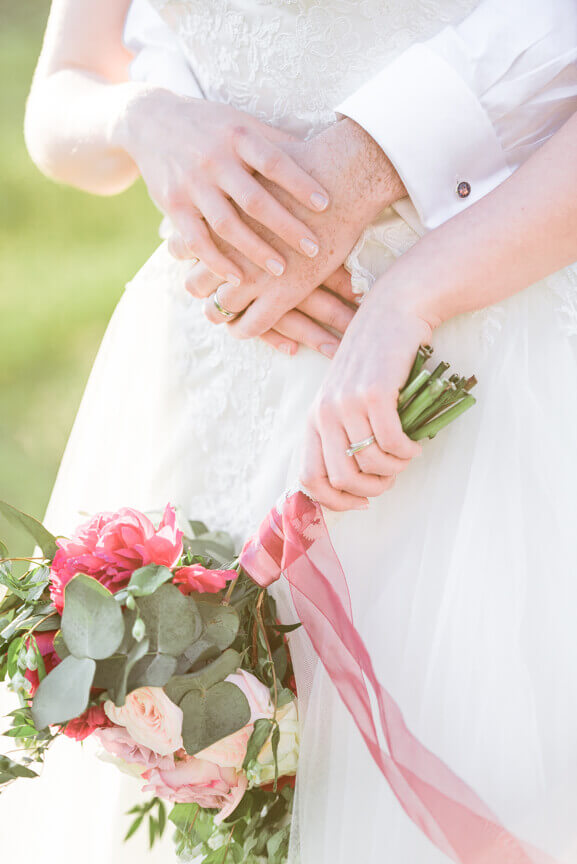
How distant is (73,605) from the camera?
0.89 metres

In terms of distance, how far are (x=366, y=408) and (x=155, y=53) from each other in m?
0.66

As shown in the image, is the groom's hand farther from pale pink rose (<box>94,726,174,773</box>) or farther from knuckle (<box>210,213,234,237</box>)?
pale pink rose (<box>94,726,174,773</box>)

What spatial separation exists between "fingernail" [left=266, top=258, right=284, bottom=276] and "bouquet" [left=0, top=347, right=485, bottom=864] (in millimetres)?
214

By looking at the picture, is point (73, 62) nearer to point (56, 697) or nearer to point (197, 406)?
point (197, 406)

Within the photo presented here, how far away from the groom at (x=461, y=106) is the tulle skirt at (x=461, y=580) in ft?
0.24

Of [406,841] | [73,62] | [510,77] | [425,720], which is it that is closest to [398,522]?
[425,720]

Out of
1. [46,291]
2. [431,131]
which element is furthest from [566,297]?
[46,291]

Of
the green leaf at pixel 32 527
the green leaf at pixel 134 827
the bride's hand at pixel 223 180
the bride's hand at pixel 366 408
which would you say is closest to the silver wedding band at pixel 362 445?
the bride's hand at pixel 366 408

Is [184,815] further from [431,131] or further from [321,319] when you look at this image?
[431,131]

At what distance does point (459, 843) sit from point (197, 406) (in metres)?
0.66

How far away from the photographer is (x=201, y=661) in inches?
36.9

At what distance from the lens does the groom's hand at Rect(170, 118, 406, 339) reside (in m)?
1.06

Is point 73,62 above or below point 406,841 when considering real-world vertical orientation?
above

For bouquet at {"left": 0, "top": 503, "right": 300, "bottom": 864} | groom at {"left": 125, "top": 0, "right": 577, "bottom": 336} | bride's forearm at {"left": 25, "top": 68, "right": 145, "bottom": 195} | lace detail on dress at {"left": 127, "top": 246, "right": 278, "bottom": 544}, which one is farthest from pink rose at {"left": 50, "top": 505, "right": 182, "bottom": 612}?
bride's forearm at {"left": 25, "top": 68, "right": 145, "bottom": 195}
